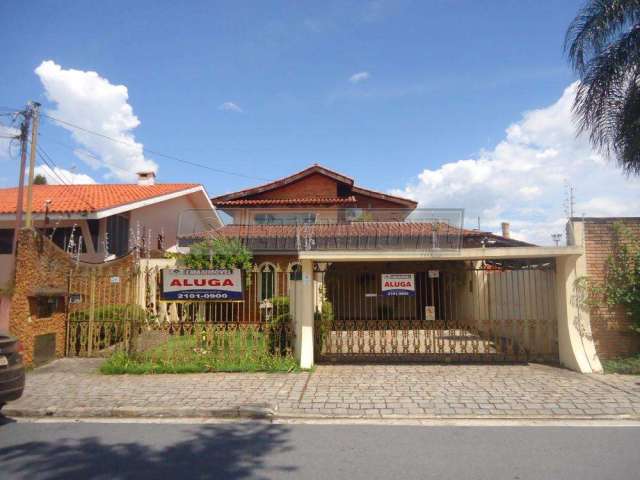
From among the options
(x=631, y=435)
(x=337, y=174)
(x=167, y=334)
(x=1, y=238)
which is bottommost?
(x=631, y=435)

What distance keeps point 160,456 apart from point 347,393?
3014 millimetres

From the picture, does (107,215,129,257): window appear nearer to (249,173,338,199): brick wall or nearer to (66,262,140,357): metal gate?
(66,262,140,357): metal gate

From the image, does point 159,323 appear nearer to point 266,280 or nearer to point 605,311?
point 266,280

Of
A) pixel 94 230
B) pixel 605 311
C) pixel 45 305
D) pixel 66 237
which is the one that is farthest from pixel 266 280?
pixel 66 237

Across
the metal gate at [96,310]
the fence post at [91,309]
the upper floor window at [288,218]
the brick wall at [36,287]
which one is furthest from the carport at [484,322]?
the brick wall at [36,287]

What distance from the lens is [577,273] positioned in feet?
26.9

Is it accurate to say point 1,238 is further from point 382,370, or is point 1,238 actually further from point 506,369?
point 506,369

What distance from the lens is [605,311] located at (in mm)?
8188

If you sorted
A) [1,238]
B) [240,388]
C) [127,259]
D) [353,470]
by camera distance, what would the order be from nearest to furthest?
[353,470], [240,388], [127,259], [1,238]

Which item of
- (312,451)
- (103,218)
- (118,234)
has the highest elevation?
(103,218)

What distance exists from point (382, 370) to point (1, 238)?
13.2 metres

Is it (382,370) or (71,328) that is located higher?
(71,328)

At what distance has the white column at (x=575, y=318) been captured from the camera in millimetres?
8023

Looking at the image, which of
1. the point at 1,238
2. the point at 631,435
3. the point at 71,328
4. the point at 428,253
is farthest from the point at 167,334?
the point at 1,238
